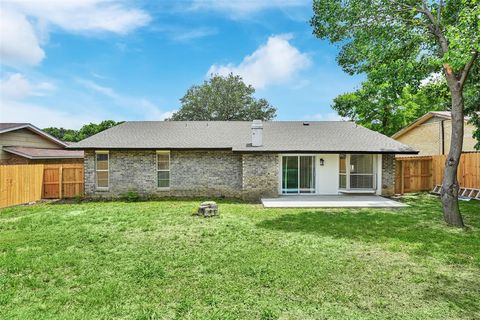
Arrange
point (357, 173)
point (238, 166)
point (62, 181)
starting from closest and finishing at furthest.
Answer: point (238, 166), point (62, 181), point (357, 173)

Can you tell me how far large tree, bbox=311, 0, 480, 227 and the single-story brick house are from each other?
17.0 ft

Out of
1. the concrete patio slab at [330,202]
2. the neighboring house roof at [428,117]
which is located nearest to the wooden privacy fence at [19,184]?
the concrete patio slab at [330,202]

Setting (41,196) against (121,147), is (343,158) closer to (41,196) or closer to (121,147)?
(121,147)

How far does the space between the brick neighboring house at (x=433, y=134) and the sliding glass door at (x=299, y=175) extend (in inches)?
490

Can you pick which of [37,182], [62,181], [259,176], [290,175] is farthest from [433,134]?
[37,182]

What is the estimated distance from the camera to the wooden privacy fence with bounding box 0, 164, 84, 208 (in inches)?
508

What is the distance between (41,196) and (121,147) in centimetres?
506

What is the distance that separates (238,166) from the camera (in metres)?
15.6

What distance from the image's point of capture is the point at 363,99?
29719 millimetres

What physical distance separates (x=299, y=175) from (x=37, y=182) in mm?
13383

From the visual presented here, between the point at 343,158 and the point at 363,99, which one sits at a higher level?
the point at 363,99

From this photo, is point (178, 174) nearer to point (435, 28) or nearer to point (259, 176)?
point (259, 176)

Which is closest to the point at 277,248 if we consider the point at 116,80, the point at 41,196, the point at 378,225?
the point at 378,225

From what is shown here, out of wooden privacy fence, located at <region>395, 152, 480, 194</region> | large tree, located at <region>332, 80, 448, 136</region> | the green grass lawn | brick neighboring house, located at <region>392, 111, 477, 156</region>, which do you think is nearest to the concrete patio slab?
the green grass lawn
